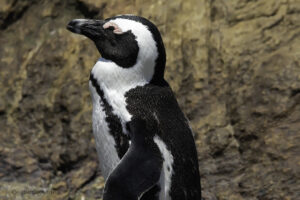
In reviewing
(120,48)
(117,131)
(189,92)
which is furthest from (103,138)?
(189,92)

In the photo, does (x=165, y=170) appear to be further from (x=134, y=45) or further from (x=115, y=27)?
(x=115, y=27)

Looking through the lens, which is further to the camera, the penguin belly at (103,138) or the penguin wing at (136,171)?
the penguin belly at (103,138)

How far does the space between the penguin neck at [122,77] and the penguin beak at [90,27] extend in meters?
0.18

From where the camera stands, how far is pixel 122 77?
3217mm

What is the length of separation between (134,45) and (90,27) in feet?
0.92

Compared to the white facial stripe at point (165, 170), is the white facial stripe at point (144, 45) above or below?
above

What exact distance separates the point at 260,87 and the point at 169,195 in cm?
170

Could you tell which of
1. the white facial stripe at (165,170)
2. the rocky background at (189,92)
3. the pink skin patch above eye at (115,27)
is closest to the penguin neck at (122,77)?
the pink skin patch above eye at (115,27)

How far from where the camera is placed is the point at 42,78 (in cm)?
523

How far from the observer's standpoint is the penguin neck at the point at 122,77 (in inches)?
127

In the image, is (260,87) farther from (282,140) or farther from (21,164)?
(21,164)

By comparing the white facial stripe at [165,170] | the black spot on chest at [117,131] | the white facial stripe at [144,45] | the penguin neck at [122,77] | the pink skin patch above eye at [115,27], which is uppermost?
the pink skin patch above eye at [115,27]

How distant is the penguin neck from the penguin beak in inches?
7.1

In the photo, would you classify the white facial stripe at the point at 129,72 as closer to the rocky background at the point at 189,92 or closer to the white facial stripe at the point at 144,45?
the white facial stripe at the point at 144,45
